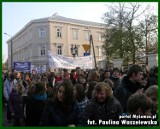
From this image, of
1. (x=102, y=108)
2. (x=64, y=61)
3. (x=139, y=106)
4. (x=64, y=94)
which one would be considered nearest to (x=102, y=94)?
(x=102, y=108)

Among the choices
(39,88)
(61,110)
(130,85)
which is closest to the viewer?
(61,110)

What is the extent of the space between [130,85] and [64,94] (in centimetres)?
145

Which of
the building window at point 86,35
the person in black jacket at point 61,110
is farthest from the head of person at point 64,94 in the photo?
the building window at point 86,35

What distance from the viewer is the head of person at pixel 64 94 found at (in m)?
4.54

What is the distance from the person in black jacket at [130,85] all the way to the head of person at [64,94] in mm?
1216

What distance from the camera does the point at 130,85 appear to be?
5609mm

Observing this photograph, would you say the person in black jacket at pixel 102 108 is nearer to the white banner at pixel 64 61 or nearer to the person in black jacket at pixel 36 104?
the person in black jacket at pixel 36 104

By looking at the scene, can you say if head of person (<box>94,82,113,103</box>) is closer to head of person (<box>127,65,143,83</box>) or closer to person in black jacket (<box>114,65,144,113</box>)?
person in black jacket (<box>114,65,144,113</box>)

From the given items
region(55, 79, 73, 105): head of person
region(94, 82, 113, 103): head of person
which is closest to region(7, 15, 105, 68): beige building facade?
region(94, 82, 113, 103): head of person

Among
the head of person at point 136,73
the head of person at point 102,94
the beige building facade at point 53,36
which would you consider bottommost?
the head of person at point 102,94

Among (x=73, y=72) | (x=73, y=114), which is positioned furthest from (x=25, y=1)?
(x=73, y=72)

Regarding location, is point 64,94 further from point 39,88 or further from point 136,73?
point 39,88

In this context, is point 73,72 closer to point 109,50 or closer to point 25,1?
point 25,1

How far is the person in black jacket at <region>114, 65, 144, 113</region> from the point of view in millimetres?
5549
